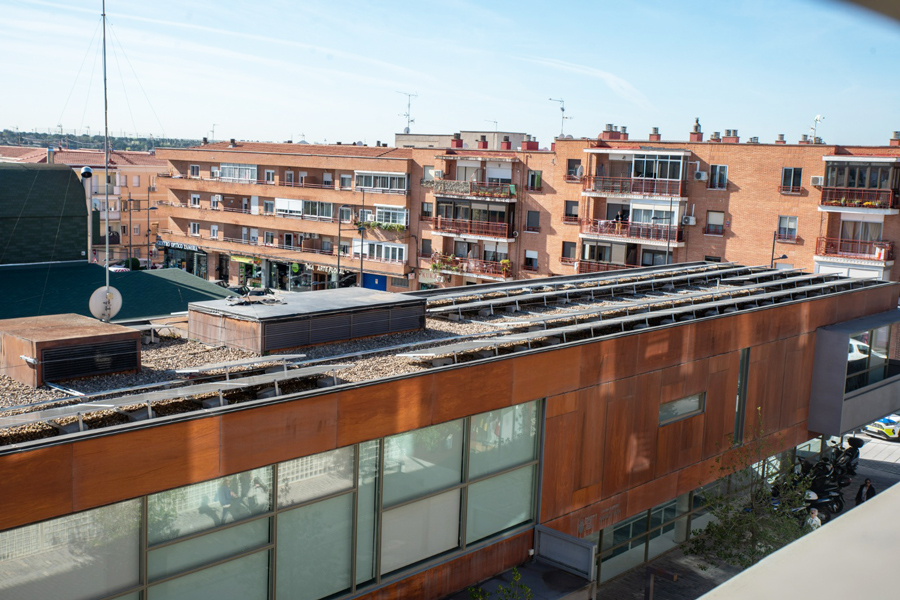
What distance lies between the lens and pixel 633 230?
165 feet

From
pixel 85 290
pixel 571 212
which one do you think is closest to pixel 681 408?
pixel 85 290

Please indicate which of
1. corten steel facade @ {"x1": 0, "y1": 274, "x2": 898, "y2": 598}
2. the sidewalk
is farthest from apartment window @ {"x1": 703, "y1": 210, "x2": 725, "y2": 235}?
corten steel facade @ {"x1": 0, "y1": 274, "x2": 898, "y2": 598}

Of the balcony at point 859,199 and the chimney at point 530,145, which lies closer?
the balcony at point 859,199

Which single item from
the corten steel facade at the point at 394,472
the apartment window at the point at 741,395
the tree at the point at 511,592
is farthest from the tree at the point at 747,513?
the tree at the point at 511,592

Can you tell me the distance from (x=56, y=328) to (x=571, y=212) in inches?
1708

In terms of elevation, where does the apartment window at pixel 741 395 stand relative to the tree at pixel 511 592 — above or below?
above

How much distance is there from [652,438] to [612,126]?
39.1 metres

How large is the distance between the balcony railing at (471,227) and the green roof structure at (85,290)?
29.7 metres

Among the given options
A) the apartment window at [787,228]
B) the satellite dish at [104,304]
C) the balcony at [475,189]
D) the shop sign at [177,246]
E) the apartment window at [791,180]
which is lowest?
the shop sign at [177,246]

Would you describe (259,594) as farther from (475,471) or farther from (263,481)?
(475,471)

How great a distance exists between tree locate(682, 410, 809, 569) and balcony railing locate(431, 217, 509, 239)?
1381 inches

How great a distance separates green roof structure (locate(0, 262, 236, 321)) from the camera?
23.1 metres

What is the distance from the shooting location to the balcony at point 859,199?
4225 centimetres

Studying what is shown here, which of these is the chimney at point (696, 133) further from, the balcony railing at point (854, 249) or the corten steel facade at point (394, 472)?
the corten steel facade at point (394, 472)
